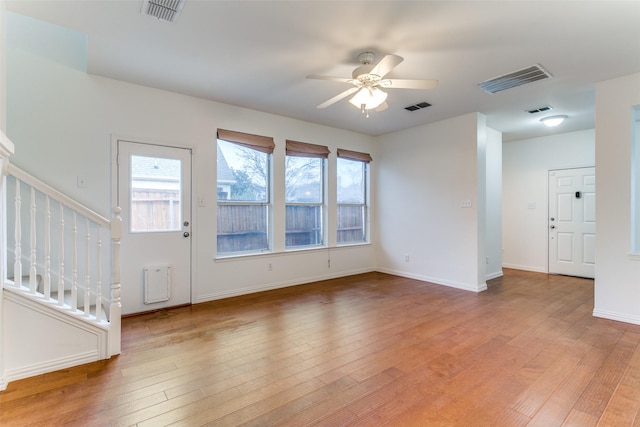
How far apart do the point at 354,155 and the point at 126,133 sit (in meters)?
3.68

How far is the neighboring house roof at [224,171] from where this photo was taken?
4266 mm

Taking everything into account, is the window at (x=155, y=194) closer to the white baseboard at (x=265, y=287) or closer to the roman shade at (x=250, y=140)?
the roman shade at (x=250, y=140)

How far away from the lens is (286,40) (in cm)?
264

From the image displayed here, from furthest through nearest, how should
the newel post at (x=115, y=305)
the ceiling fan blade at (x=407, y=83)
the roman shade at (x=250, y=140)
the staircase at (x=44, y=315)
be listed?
the roman shade at (x=250, y=140) → the ceiling fan blade at (x=407, y=83) → the newel post at (x=115, y=305) → the staircase at (x=44, y=315)

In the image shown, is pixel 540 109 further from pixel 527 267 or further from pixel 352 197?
pixel 527 267

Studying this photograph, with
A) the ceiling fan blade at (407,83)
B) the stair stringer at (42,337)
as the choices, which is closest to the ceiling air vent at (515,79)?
the ceiling fan blade at (407,83)

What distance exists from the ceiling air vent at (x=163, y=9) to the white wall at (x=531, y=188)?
6680 millimetres

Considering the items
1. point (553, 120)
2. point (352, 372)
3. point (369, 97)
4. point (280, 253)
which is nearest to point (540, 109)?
point (553, 120)

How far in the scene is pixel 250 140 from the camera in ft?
14.5

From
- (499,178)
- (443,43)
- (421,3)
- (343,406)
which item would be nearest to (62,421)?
(343,406)

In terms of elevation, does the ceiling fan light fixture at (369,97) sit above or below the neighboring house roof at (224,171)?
above

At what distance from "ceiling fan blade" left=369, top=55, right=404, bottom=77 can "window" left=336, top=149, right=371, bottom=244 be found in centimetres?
295

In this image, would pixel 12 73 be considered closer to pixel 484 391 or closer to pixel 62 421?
pixel 62 421

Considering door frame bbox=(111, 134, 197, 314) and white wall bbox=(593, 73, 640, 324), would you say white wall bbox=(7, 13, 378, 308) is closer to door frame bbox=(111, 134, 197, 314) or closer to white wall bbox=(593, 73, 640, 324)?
door frame bbox=(111, 134, 197, 314)
